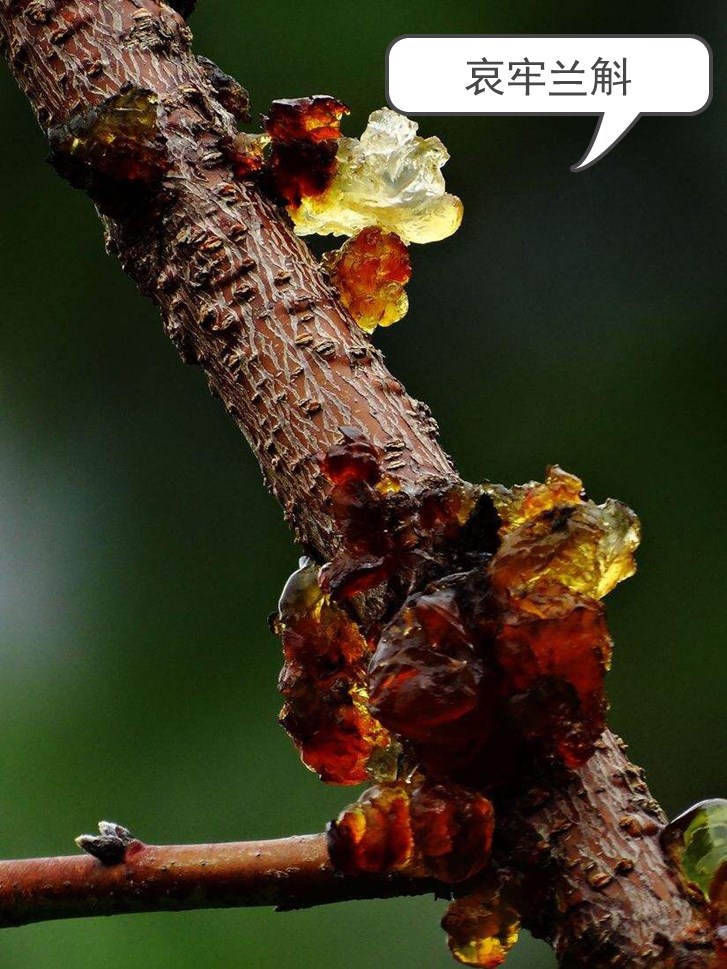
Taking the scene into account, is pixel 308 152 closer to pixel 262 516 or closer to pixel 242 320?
pixel 242 320

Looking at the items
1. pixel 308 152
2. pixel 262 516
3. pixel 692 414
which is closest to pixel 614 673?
pixel 692 414

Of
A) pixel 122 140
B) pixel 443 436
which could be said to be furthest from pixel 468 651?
pixel 443 436

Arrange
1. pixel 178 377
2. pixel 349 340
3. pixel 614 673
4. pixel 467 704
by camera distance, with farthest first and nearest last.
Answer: pixel 178 377
pixel 614 673
pixel 349 340
pixel 467 704

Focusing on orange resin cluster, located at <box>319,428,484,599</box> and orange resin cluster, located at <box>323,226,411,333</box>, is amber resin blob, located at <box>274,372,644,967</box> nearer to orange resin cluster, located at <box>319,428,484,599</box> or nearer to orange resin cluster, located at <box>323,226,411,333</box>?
orange resin cluster, located at <box>319,428,484,599</box>

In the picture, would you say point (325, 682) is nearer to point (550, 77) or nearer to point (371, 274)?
point (371, 274)

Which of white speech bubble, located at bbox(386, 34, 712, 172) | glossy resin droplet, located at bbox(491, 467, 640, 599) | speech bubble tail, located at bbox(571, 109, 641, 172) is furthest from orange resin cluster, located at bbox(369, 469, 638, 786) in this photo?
speech bubble tail, located at bbox(571, 109, 641, 172)

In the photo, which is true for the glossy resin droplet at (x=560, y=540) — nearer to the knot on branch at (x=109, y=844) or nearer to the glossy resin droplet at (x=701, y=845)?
the glossy resin droplet at (x=701, y=845)
